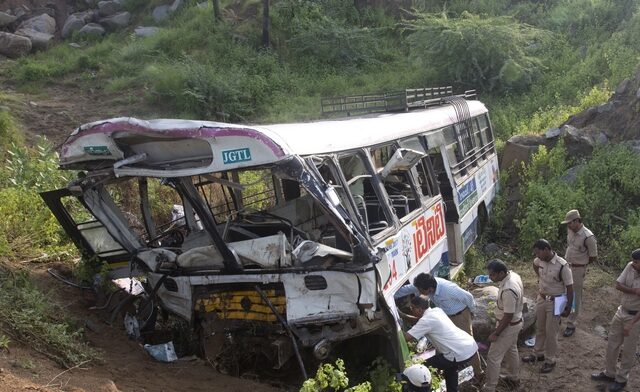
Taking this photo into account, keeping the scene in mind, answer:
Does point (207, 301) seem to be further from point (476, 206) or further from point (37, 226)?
point (476, 206)

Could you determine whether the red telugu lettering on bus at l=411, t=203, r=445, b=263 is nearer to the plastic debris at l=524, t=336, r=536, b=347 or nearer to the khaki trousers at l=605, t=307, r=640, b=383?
the plastic debris at l=524, t=336, r=536, b=347

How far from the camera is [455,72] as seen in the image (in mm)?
18750

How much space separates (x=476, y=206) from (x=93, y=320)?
6036mm

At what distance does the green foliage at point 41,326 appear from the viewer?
195 inches

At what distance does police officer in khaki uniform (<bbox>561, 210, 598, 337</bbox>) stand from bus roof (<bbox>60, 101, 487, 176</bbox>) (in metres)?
2.77

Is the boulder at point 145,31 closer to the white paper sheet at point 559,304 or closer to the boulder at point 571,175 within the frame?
the boulder at point 571,175

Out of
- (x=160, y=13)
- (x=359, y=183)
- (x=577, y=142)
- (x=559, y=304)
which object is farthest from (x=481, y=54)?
(x=160, y=13)

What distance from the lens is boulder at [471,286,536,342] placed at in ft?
22.7

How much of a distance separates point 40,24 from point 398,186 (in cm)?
2202

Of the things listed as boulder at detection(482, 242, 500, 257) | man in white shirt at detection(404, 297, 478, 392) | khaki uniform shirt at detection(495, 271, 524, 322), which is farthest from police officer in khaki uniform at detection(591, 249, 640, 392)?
boulder at detection(482, 242, 500, 257)

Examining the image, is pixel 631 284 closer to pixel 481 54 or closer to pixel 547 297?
pixel 547 297

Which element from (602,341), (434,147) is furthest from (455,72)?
(602,341)

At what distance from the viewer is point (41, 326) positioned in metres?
5.11

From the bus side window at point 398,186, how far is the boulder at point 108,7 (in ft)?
74.9
